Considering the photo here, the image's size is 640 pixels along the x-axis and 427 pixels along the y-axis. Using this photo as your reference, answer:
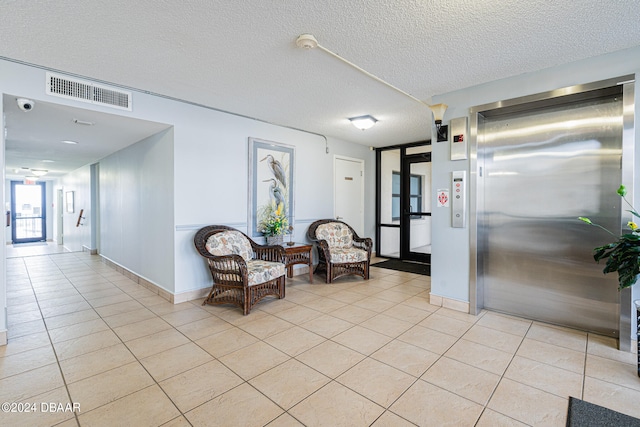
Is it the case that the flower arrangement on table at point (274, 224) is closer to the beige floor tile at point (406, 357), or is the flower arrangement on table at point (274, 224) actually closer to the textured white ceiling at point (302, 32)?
the textured white ceiling at point (302, 32)

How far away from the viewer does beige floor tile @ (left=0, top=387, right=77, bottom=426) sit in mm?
1704

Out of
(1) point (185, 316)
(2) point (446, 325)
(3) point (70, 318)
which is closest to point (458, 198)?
(2) point (446, 325)

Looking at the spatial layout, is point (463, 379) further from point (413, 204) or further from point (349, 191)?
point (413, 204)

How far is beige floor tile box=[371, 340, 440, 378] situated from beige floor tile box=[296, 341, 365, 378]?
7.7 inches

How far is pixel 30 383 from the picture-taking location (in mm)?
2064

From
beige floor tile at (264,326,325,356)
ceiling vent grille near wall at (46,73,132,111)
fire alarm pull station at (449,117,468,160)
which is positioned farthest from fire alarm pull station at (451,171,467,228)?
ceiling vent grille near wall at (46,73,132,111)

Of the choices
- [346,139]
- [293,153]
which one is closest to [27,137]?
[293,153]

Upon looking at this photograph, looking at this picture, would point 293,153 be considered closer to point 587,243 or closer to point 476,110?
point 476,110

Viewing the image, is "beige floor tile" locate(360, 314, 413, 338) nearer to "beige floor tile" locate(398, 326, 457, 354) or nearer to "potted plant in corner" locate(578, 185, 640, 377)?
"beige floor tile" locate(398, 326, 457, 354)

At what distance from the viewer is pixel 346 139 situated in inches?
235

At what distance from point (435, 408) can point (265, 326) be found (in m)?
1.75

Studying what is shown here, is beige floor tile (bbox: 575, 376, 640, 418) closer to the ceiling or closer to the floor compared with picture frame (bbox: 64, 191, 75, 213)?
closer to the floor

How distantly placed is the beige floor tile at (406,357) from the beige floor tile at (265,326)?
3.26ft

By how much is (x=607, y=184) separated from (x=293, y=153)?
13.0 ft
